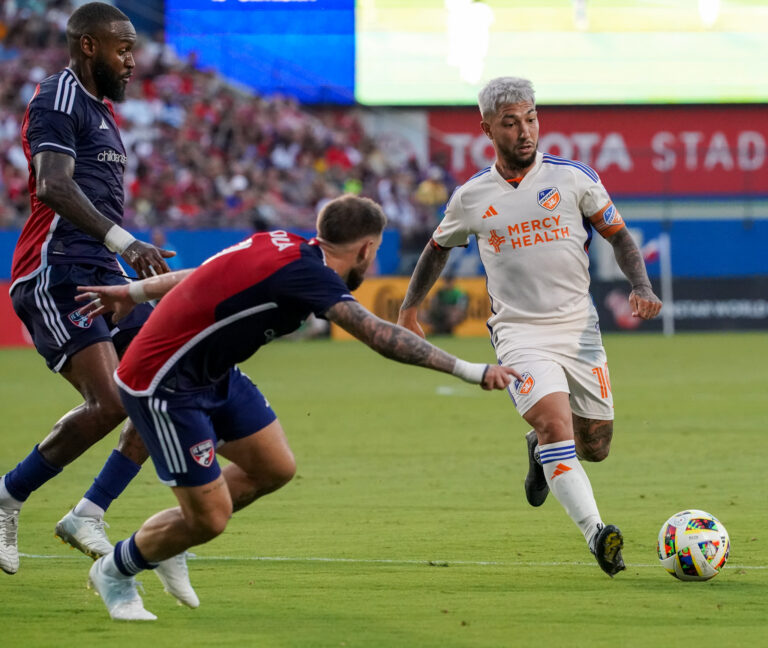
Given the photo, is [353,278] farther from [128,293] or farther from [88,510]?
[88,510]

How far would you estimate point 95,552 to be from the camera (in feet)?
23.1

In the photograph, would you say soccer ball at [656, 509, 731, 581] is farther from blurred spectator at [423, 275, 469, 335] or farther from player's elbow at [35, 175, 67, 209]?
blurred spectator at [423, 275, 469, 335]

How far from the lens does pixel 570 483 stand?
707 cm

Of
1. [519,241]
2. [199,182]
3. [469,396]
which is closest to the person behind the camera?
[519,241]

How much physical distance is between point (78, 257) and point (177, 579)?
204 cm

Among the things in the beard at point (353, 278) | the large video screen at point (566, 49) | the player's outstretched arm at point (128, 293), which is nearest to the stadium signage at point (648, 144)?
the large video screen at point (566, 49)

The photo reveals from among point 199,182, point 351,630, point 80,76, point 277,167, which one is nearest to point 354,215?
point 351,630

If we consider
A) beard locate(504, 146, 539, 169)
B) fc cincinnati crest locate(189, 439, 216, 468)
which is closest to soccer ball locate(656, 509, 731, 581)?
beard locate(504, 146, 539, 169)

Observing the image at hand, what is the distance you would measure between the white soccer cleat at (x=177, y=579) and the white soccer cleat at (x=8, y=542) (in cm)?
137

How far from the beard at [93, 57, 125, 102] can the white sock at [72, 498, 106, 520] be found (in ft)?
6.97

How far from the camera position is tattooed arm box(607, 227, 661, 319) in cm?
731

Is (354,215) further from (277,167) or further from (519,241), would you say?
(277,167)

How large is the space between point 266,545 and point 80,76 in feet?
8.90

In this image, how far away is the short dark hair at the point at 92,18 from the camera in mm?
7414
